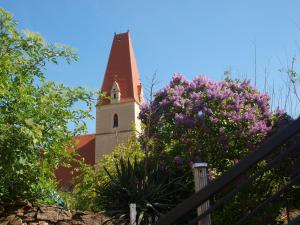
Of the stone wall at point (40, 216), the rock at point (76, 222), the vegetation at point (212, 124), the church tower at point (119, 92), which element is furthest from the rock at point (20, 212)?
the church tower at point (119, 92)

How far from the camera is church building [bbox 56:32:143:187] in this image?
4669cm

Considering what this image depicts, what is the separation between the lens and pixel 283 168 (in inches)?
392

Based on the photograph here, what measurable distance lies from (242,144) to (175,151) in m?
1.85

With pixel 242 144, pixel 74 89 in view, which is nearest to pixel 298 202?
pixel 242 144

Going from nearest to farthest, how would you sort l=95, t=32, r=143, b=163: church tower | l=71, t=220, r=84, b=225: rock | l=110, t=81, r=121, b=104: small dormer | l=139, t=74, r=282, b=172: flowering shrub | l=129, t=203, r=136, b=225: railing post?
1. l=129, t=203, r=136, b=225: railing post
2. l=71, t=220, r=84, b=225: rock
3. l=139, t=74, r=282, b=172: flowering shrub
4. l=95, t=32, r=143, b=163: church tower
5. l=110, t=81, r=121, b=104: small dormer

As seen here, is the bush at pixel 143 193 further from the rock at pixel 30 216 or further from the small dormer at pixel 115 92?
the small dormer at pixel 115 92

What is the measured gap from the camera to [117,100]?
158 ft

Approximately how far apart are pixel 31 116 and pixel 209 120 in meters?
5.45

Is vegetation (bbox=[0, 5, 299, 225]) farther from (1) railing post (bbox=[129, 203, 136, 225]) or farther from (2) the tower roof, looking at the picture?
(2) the tower roof

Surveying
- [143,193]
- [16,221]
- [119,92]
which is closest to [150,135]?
[143,193]

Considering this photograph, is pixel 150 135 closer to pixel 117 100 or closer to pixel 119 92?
pixel 117 100

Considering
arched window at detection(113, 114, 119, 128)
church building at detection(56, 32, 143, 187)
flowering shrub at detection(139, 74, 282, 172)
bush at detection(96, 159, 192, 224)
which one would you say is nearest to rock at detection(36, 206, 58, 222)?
bush at detection(96, 159, 192, 224)

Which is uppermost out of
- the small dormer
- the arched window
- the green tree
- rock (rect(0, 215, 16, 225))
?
the small dormer

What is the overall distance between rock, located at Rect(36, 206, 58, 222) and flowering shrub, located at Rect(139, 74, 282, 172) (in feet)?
11.4
